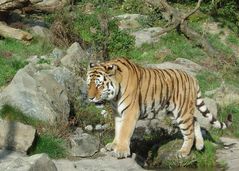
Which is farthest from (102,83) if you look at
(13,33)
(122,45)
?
(122,45)

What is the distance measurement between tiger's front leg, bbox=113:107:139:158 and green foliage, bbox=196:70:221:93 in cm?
481

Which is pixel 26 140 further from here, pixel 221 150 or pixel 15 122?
pixel 221 150

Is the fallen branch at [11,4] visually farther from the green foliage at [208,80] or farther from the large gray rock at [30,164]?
the large gray rock at [30,164]

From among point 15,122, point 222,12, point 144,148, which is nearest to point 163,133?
point 144,148

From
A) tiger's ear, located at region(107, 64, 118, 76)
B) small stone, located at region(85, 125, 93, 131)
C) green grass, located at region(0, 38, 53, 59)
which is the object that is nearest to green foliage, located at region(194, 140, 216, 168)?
small stone, located at region(85, 125, 93, 131)

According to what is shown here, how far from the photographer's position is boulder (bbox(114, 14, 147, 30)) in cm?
1773

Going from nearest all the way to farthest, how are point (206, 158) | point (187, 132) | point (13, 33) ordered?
Result: point (187, 132) < point (206, 158) < point (13, 33)

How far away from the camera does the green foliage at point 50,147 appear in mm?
10144

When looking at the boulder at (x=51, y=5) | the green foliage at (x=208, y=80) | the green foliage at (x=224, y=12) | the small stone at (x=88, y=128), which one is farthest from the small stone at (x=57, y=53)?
the green foliage at (x=224, y=12)

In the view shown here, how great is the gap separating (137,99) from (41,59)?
444 centimetres

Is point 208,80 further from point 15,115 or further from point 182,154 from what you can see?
point 15,115

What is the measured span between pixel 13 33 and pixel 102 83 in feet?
18.9

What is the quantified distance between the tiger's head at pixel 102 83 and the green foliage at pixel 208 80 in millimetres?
5008

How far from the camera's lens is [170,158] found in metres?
10.5
